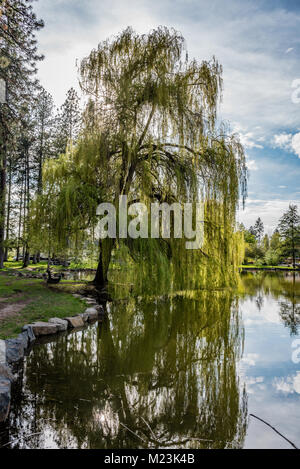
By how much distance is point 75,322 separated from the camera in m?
6.19

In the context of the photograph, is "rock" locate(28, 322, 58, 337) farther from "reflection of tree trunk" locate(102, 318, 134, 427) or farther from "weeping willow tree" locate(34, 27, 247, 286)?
"weeping willow tree" locate(34, 27, 247, 286)

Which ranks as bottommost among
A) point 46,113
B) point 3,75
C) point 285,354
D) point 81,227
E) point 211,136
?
point 285,354

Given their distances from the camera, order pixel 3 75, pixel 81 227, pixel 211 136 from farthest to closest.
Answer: pixel 3 75 < pixel 81 227 < pixel 211 136

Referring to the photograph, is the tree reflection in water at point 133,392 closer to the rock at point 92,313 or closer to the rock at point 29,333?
the rock at point 29,333

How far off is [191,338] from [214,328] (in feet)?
3.31

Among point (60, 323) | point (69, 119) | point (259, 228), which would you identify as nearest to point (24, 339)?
point (60, 323)

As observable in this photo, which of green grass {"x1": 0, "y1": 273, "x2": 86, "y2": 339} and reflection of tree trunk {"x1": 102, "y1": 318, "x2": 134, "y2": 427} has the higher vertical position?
green grass {"x1": 0, "y1": 273, "x2": 86, "y2": 339}

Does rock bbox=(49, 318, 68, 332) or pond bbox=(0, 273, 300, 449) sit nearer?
pond bbox=(0, 273, 300, 449)

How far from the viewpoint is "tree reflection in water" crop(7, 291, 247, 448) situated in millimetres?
2514

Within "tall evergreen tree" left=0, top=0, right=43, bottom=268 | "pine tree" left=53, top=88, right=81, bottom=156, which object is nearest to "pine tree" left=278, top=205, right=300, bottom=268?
"pine tree" left=53, top=88, right=81, bottom=156

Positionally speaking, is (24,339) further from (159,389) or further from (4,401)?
(159,389)

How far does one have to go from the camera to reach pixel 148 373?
12.4ft
